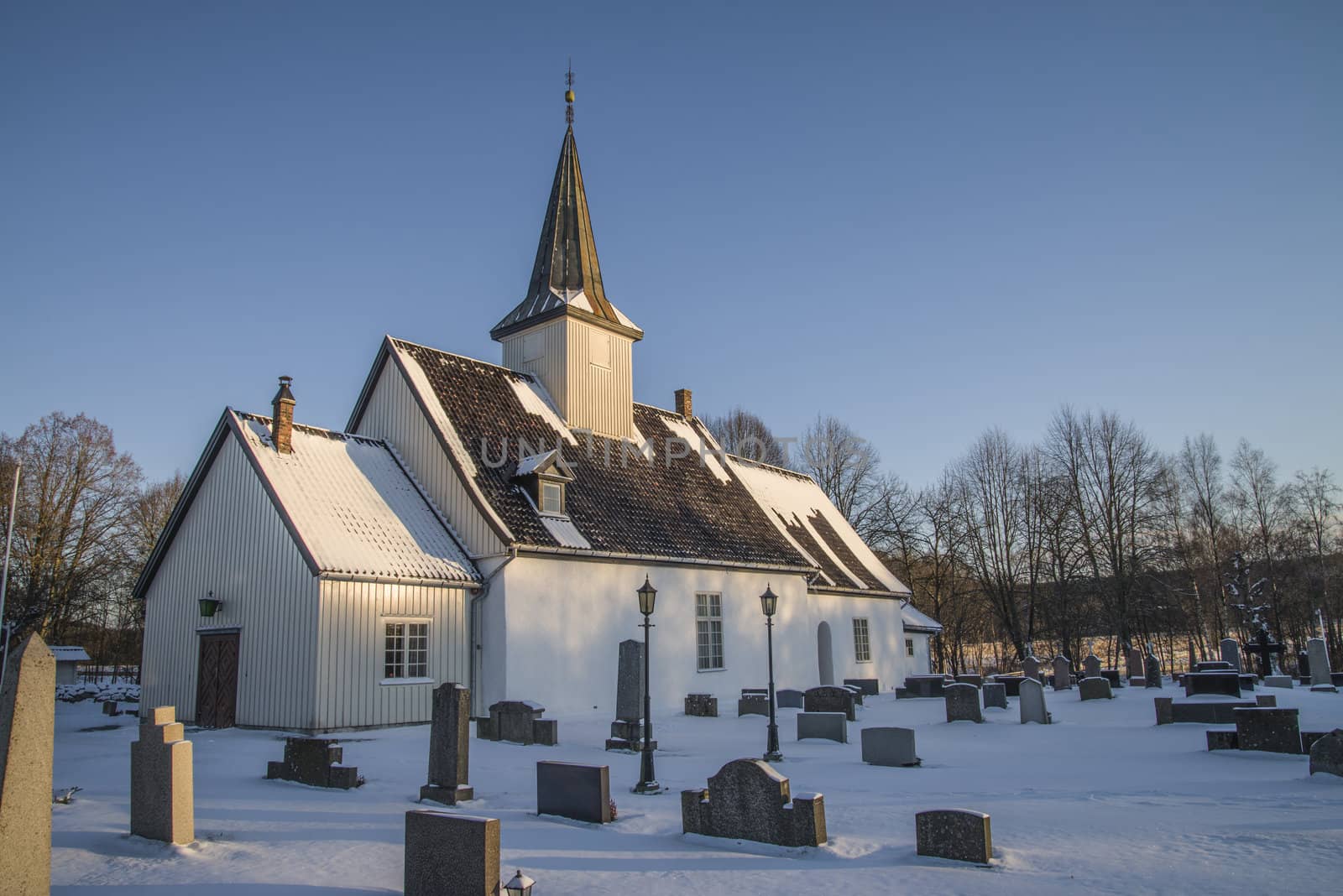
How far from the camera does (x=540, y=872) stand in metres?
7.68

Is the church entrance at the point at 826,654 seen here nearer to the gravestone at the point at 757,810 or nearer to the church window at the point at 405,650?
the church window at the point at 405,650

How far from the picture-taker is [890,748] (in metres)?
13.8

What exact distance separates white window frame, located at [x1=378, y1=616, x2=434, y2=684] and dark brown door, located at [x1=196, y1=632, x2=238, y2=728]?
11.1 feet

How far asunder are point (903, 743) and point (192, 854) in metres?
9.58

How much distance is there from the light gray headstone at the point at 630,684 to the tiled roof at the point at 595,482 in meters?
4.75

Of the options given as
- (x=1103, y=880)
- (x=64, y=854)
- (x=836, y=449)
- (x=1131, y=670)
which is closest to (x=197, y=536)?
(x=64, y=854)

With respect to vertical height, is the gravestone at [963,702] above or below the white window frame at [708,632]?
below

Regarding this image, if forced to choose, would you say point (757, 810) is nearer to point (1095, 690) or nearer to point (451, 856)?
point (451, 856)

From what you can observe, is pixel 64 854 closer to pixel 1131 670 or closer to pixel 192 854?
pixel 192 854

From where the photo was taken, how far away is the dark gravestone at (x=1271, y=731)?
13.4 meters

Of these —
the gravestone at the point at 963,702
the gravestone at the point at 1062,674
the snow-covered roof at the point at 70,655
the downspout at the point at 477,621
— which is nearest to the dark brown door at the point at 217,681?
the downspout at the point at 477,621

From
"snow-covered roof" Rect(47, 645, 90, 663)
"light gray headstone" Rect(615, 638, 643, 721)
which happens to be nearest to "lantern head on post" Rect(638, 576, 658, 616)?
"light gray headstone" Rect(615, 638, 643, 721)

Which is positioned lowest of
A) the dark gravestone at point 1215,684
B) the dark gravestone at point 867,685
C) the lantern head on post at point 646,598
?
the dark gravestone at point 867,685

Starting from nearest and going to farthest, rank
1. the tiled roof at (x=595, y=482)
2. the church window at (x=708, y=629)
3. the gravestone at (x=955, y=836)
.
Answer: the gravestone at (x=955, y=836)
the tiled roof at (x=595, y=482)
the church window at (x=708, y=629)
